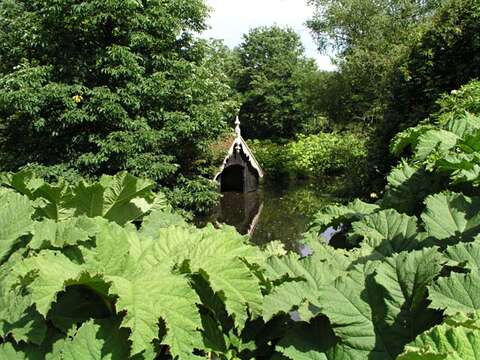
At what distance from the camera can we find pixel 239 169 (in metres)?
29.6

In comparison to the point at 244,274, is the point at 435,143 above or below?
above

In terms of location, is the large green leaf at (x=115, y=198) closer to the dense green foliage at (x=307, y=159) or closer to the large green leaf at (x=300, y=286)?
the large green leaf at (x=300, y=286)

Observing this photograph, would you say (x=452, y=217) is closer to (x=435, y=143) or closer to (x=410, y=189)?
(x=410, y=189)

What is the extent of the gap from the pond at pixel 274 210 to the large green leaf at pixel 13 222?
Answer: 551 inches

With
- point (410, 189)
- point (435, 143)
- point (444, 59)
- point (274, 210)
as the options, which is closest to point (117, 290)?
point (410, 189)

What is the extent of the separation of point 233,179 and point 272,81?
14.5 meters

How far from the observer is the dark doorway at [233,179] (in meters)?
29.4

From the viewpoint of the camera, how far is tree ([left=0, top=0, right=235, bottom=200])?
13617 millimetres

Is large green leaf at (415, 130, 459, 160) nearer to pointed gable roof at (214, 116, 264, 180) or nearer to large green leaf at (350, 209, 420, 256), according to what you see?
large green leaf at (350, 209, 420, 256)

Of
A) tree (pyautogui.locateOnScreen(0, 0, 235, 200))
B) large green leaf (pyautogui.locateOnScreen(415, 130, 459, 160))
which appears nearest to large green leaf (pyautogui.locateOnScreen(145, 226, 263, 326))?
large green leaf (pyautogui.locateOnScreen(415, 130, 459, 160))

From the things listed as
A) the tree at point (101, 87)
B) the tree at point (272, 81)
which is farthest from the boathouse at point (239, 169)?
the tree at point (101, 87)

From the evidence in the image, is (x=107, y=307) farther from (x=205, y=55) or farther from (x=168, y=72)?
(x=205, y=55)

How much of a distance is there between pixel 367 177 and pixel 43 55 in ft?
33.3

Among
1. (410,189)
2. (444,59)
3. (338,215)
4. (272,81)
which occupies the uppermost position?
(272,81)
